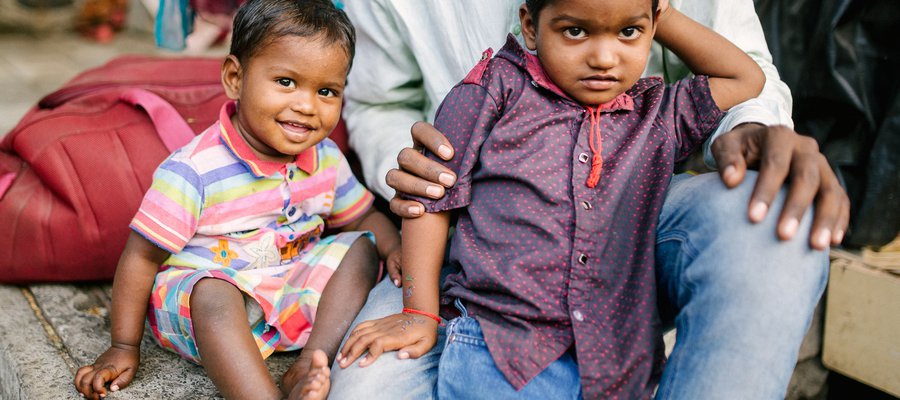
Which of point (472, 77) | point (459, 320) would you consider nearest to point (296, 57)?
point (472, 77)

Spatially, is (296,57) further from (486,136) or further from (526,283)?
(526,283)

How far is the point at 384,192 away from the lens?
2045 millimetres

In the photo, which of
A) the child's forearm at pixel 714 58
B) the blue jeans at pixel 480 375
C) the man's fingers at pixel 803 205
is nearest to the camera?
the man's fingers at pixel 803 205

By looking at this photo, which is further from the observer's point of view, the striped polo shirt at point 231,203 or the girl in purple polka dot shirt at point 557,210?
the striped polo shirt at point 231,203

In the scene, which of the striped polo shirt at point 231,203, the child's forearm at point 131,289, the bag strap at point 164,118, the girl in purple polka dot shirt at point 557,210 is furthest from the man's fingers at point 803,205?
the bag strap at point 164,118

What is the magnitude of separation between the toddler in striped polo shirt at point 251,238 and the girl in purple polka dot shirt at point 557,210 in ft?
0.86

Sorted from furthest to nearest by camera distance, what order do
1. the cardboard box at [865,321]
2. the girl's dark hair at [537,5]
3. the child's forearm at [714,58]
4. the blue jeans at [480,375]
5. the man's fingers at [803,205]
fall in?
the cardboard box at [865,321] → the child's forearm at [714,58] → the girl's dark hair at [537,5] → the blue jeans at [480,375] → the man's fingers at [803,205]

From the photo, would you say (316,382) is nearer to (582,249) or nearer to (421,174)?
(421,174)

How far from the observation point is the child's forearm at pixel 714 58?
5.33 feet

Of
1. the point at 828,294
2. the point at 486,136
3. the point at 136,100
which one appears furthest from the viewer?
the point at 828,294

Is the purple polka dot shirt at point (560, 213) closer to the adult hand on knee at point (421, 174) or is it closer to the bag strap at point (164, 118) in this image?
the adult hand on knee at point (421, 174)

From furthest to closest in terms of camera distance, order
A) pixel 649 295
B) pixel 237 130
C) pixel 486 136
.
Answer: pixel 237 130 → pixel 486 136 → pixel 649 295

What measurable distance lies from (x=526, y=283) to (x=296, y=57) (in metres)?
0.67

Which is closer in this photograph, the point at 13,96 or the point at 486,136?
the point at 486,136
